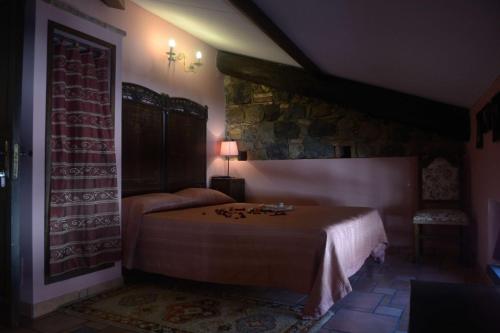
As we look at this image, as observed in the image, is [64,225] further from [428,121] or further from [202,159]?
[428,121]

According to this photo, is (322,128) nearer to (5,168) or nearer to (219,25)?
(219,25)

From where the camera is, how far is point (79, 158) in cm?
287

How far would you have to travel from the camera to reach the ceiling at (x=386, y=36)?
1.96m

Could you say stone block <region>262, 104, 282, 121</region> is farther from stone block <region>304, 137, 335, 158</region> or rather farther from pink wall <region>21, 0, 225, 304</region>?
pink wall <region>21, 0, 225, 304</region>

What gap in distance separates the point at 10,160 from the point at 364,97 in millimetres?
3511

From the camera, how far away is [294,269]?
255 cm

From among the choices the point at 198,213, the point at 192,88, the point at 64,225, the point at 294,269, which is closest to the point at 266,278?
the point at 294,269

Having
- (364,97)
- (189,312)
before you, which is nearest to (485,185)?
(364,97)

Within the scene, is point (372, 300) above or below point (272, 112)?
below

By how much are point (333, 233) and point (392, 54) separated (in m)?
1.40

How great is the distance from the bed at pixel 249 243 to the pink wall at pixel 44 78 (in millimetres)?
382

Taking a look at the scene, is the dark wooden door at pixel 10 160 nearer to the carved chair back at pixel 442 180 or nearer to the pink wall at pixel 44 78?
the pink wall at pixel 44 78

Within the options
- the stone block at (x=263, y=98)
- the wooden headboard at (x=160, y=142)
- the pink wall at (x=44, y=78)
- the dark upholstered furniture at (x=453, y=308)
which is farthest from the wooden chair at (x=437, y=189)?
the pink wall at (x=44, y=78)

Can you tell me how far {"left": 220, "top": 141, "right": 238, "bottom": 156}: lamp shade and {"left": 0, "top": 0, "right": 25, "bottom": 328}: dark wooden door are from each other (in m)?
3.12
